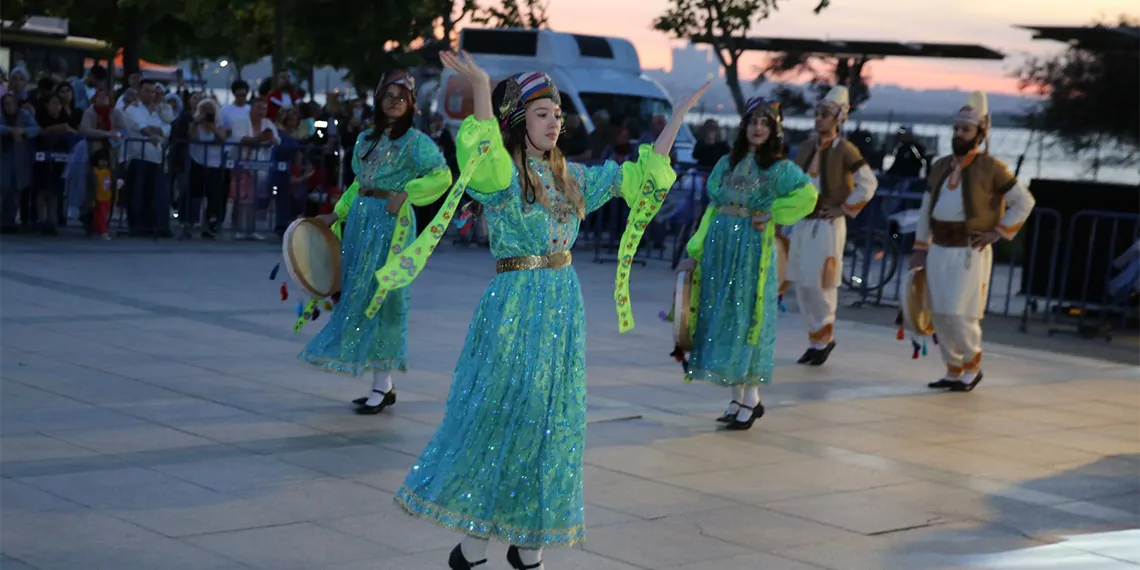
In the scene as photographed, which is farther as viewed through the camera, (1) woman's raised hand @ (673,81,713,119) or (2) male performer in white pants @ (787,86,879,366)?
(2) male performer in white pants @ (787,86,879,366)

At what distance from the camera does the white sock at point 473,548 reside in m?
5.53

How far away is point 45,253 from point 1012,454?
378 inches

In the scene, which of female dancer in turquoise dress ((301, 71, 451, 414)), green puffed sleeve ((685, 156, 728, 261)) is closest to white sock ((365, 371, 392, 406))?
female dancer in turquoise dress ((301, 71, 451, 414))

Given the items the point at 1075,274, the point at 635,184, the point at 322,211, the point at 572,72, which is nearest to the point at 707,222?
the point at 635,184

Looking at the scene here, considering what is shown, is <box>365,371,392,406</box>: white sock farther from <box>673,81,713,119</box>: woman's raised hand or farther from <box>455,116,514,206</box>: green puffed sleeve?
<box>455,116,514,206</box>: green puffed sleeve

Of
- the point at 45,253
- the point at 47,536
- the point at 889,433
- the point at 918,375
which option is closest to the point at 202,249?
the point at 45,253

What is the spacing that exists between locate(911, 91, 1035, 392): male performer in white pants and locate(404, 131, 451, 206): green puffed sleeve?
12.7 ft

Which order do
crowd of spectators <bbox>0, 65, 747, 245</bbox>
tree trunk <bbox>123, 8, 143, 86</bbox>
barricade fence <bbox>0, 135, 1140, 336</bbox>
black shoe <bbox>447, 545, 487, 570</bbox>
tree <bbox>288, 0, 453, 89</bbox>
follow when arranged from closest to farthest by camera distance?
black shoe <bbox>447, 545, 487, 570</bbox> < barricade fence <bbox>0, 135, 1140, 336</bbox> < crowd of spectators <bbox>0, 65, 747, 245</bbox> < tree <bbox>288, 0, 453, 89</bbox> < tree trunk <bbox>123, 8, 143, 86</bbox>

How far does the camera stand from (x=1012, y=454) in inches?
347

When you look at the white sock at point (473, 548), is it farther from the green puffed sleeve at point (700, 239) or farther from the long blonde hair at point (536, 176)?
the green puffed sleeve at point (700, 239)

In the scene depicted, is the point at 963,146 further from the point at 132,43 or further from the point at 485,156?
the point at 132,43

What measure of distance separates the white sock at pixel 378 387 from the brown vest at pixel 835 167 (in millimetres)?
4065

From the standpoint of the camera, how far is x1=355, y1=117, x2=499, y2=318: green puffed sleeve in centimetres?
527

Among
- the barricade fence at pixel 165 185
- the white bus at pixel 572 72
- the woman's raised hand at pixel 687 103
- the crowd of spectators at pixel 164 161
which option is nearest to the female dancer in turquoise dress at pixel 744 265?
the woman's raised hand at pixel 687 103
